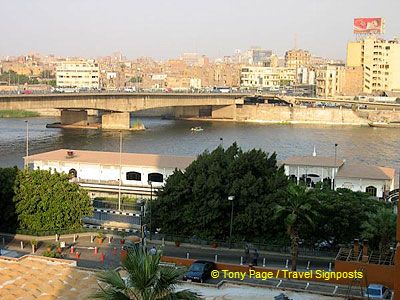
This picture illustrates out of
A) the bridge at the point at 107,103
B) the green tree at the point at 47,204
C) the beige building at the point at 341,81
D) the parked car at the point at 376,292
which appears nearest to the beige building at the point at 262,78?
the beige building at the point at 341,81

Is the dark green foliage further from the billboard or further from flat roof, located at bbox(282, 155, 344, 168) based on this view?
the billboard

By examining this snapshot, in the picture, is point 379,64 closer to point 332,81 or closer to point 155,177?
point 332,81

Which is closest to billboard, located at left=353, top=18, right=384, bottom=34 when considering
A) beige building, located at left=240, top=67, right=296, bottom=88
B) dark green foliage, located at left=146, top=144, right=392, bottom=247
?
beige building, located at left=240, top=67, right=296, bottom=88

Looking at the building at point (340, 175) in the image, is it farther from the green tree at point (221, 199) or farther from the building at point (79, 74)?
the building at point (79, 74)

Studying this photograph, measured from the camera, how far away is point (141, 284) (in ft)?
23.3

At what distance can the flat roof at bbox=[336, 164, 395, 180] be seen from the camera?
23.9 m

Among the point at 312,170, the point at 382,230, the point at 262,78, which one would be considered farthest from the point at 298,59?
the point at 382,230

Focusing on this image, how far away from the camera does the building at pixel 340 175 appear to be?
2381 centimetres

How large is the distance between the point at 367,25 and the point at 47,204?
8534 cm

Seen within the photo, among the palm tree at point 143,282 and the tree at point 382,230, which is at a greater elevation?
the palm tree at point 143,282

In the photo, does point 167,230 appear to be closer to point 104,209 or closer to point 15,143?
point 104,209

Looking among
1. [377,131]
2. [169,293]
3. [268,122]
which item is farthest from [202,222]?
[268,122]

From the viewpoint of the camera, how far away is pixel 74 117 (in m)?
64.6

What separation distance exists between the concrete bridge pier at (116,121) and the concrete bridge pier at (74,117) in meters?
2.84
